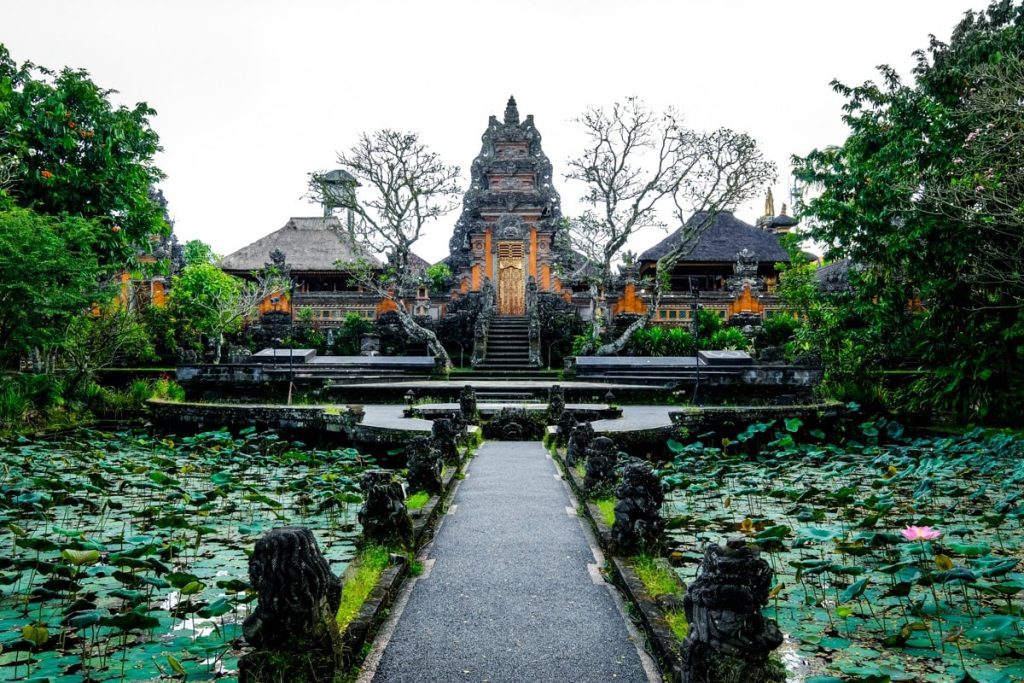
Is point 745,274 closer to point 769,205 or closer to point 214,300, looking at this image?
point 214,300

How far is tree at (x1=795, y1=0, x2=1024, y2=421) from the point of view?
9852 millimetres

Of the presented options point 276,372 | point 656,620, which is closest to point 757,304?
point 276,372

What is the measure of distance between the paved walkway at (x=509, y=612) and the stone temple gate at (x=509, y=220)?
18335 mm

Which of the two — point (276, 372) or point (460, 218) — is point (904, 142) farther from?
point (460, 218)

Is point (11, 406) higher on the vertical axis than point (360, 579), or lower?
higher

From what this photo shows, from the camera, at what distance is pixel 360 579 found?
405cm

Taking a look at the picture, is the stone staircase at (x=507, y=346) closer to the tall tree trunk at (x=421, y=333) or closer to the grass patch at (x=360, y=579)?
the tall tree trunk at (x=421, y=333)

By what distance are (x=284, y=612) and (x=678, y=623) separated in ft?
6.07

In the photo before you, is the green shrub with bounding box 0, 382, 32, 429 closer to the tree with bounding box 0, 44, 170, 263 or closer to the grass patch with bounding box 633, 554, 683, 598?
the tree with bounding box 0, 44, 170, 263

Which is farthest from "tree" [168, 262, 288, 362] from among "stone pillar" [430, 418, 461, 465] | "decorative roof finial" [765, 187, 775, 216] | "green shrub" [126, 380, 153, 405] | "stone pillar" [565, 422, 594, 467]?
"decorative roof finial" [765, 187, 775, 216]

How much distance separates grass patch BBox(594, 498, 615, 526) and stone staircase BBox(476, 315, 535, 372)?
13.7 meters

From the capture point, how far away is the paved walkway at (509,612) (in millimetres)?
3166

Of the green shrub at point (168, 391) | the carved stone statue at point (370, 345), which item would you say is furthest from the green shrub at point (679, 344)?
the green shrub at point (168, 391)

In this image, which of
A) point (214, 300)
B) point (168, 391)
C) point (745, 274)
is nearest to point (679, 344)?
point (745, 274)
